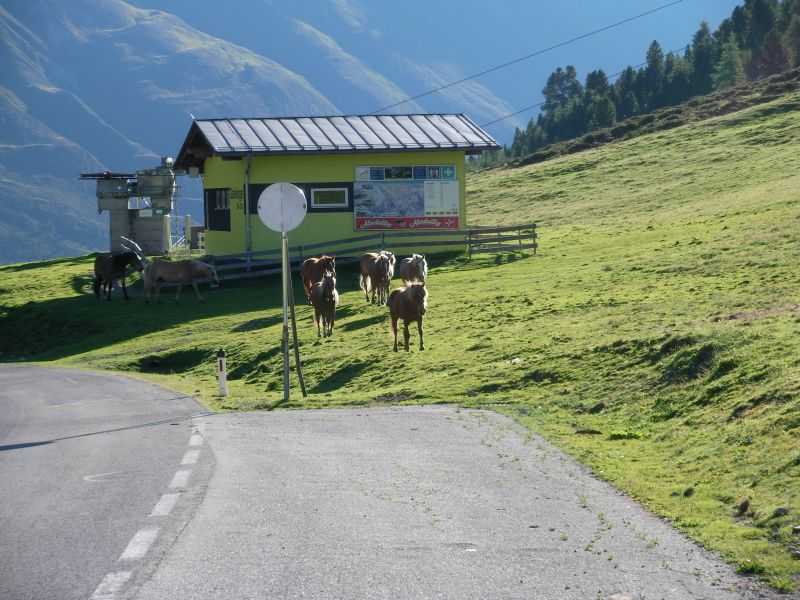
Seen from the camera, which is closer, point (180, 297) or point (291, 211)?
point (291, 211)

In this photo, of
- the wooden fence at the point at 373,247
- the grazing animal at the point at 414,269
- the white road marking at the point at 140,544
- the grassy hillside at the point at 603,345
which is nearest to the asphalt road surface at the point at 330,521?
the white road marking at the point at 140,544

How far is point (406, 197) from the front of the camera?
4575 centimetres

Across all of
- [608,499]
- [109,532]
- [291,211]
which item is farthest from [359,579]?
[291,211]

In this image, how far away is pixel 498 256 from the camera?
4422 cm

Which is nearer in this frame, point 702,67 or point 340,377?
point 340,377

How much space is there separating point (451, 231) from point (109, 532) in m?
36.9

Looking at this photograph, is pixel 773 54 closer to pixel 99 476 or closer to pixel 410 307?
pixel 410 307

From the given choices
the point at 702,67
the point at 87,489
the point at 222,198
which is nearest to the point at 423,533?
the point at 87,489

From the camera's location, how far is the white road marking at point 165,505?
898 cm

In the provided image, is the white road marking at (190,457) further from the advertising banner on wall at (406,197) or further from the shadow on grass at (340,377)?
the advertising banner on wall at (406,197)

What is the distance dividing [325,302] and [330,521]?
19165 millimetres

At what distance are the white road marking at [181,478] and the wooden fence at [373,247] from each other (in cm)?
3219

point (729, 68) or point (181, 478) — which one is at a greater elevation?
point (729, 68)

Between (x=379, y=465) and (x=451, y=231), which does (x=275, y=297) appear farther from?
(x=379, y=465)
